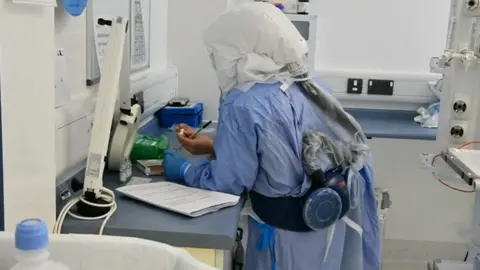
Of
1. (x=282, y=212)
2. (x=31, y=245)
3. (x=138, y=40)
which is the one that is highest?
(x=138, y=40)

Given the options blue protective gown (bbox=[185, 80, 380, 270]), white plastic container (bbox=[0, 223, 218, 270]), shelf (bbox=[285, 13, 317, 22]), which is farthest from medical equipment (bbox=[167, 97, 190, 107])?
white plastic container (bbox=[0, 223, 218, 270])

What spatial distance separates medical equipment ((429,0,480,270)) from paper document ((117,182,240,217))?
0.88 meters

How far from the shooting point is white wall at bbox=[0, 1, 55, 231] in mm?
913

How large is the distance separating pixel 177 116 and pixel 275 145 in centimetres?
115

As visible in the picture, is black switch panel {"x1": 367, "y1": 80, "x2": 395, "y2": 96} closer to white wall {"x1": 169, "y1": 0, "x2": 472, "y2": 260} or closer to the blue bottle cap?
white wall {"x1": 169, "y1": 0, "x2": 472, "y2": 260}

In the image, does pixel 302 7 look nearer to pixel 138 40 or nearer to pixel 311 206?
pixel 138 40

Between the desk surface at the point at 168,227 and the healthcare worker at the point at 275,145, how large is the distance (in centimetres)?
24

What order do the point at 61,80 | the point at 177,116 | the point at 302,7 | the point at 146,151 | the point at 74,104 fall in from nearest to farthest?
the point at 61,80 → the point at 74,104 → the point at 146,151 → the point at 177,116 → the point at 302,7

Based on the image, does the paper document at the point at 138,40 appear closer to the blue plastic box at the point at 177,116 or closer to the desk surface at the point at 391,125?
the blue plastic box at the point at 177,116

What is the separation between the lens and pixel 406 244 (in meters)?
3.37

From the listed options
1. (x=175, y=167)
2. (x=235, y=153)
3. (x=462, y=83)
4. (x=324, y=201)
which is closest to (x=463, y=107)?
(x=462, y=83)

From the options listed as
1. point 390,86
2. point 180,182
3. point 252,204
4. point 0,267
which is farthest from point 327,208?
point 390,86

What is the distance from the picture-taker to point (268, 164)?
179 cm

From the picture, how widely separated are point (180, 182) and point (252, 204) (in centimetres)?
25
